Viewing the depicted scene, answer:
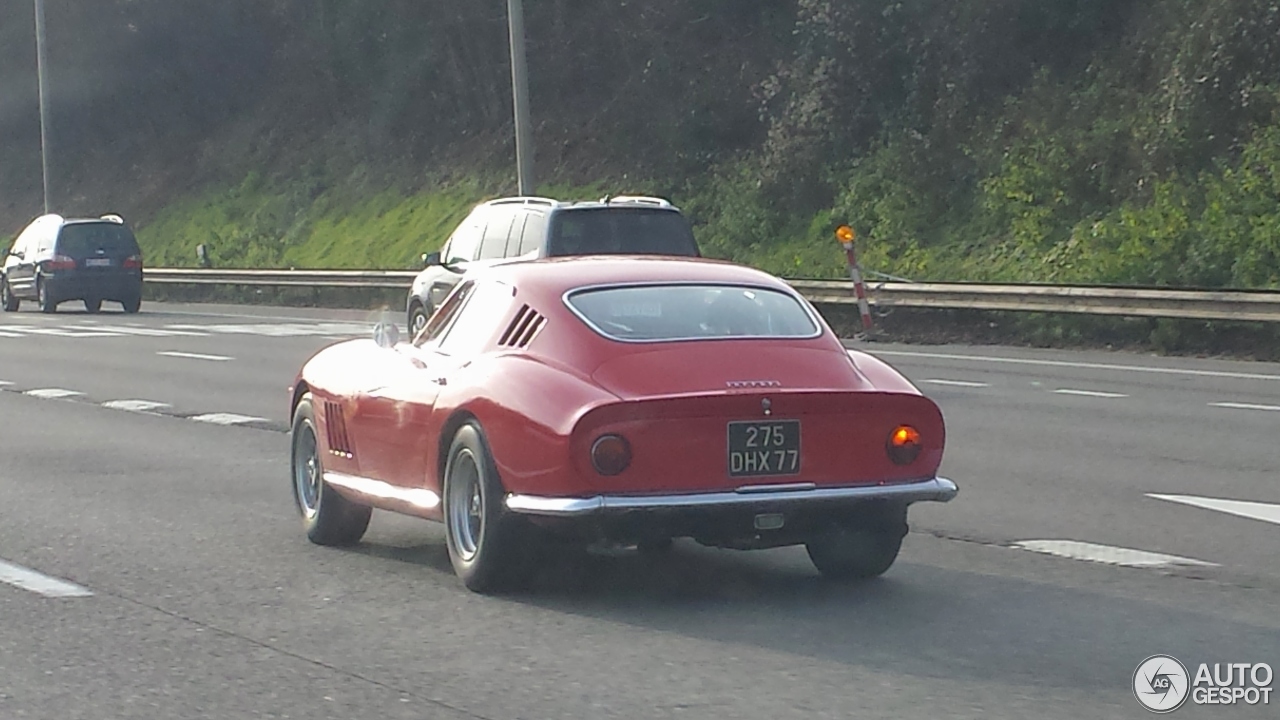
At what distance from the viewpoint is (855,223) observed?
113 ft

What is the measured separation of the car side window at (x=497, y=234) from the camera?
22172mm

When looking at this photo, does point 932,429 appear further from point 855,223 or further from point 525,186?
point 855,223

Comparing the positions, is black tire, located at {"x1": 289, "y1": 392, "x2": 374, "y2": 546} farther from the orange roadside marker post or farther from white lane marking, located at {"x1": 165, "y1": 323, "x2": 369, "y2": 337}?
white lane marking, located at {"x1": 165, "y1": 323, "x2": 369, "y2": 337}

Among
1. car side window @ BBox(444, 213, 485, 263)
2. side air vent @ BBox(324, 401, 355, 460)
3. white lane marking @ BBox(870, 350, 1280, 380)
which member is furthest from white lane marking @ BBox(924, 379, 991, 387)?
side air vent @ BBox(324, 401, 355, 460)

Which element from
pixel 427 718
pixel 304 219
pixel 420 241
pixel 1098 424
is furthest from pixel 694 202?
pixel 427 718

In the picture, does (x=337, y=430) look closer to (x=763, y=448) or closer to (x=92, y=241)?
(x=763, y=448)

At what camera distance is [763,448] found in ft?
27.3

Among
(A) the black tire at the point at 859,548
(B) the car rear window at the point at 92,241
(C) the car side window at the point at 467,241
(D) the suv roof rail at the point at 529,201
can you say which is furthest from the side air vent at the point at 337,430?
(B) the car rear window at the point at 92,241

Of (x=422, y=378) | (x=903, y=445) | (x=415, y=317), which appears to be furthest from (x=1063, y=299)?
(x=903, y=445)

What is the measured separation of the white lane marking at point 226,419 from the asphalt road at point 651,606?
6.74ft

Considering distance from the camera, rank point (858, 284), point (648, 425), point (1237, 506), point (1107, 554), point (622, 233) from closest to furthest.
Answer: point (648, 425) → point (1107, 554) → point (1237, 506) → point (622, 233) → point (858, 284)

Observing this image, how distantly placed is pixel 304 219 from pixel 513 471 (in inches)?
1691

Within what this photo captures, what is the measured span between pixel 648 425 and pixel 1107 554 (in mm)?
2593

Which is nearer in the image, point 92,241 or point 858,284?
point 858,284
